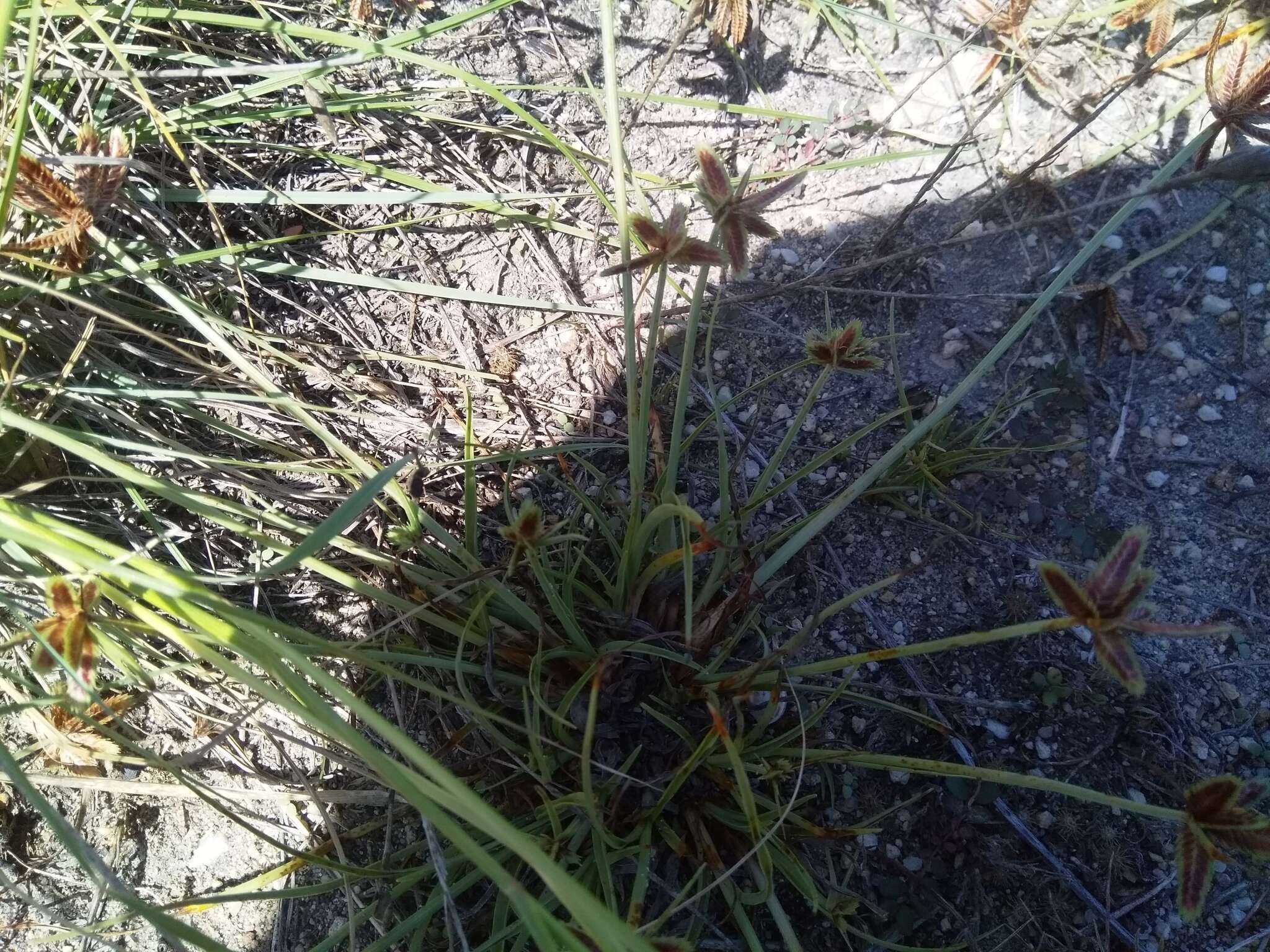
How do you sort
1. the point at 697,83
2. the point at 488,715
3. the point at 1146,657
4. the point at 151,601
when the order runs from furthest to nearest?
the point at 697,83, the point at 1146,657, the point at 488,715, the point at 151,601

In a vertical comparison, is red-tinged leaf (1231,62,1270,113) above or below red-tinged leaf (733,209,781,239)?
below

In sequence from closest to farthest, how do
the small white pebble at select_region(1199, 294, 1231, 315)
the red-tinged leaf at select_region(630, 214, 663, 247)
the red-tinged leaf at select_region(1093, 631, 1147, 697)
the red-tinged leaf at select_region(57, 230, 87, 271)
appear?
1. the red-tinged leaf at select_region(1093, 631, 1147, 697)
2. the red-tinged leaf at select_region(630, 214, 663, 247)
3. the red-tinged leaf at select_region(57, 230, 87, 271)
4. the small white pebble at select_region(1199, 294, 1231, 315)

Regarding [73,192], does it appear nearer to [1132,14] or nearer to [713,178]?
[713,178]

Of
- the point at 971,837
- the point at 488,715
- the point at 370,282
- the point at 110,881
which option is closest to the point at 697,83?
the point at 370,282

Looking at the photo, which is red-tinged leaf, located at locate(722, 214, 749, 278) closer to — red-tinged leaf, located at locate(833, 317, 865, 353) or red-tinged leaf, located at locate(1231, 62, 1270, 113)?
red-tinged leaf, located at locate(833, 317, 865, 353)

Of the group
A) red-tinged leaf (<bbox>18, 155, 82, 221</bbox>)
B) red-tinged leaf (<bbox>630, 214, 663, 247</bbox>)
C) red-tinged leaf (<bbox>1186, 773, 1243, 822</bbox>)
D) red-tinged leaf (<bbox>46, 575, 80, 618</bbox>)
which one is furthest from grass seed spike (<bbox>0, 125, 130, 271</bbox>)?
red-tinged leaf (<bbox>1186, 773, 1243, 822</bbox>)

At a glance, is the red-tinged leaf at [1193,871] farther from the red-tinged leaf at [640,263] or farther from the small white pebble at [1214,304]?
the small white pebble at [1214,304]

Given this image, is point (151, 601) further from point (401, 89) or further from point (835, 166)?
point (835, 166)

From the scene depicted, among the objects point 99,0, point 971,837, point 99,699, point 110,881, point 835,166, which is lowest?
point 971,837
